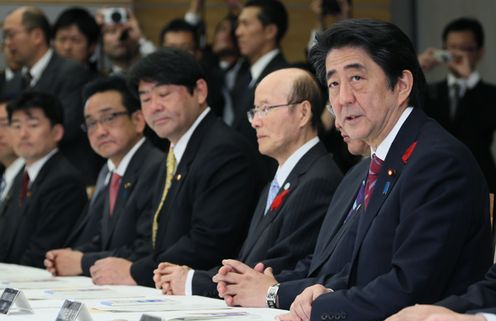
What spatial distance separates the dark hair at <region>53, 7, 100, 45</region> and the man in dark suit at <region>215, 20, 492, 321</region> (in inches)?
172

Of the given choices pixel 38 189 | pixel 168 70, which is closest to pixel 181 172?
pixel 168 70

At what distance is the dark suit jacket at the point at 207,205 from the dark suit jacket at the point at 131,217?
31 centimetres

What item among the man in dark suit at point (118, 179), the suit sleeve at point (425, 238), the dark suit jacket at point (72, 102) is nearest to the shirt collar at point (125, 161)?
the man in dark suit at point (118, 179)

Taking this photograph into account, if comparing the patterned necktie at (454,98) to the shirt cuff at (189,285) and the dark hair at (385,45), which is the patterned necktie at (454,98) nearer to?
the shirt cuff at (189,285)

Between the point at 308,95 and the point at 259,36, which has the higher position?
the point at 308,95

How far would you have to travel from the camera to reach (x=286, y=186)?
4520 millimetres

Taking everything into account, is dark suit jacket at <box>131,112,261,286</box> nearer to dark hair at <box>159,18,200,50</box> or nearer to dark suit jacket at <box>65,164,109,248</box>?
dark suit jacket at <box>65,164,109,248</box>

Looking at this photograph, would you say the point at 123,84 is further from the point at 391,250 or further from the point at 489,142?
the point at 391,250

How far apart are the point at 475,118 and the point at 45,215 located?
2.67 m

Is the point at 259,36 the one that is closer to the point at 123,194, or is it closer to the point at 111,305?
the point at 123,194

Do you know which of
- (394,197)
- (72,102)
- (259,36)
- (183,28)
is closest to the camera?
(394,197)

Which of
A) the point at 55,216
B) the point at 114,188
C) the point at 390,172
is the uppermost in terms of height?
the point at 390,172

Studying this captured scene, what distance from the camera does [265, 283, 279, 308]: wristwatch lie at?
3.80 m

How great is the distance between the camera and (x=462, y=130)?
7.10 meters
